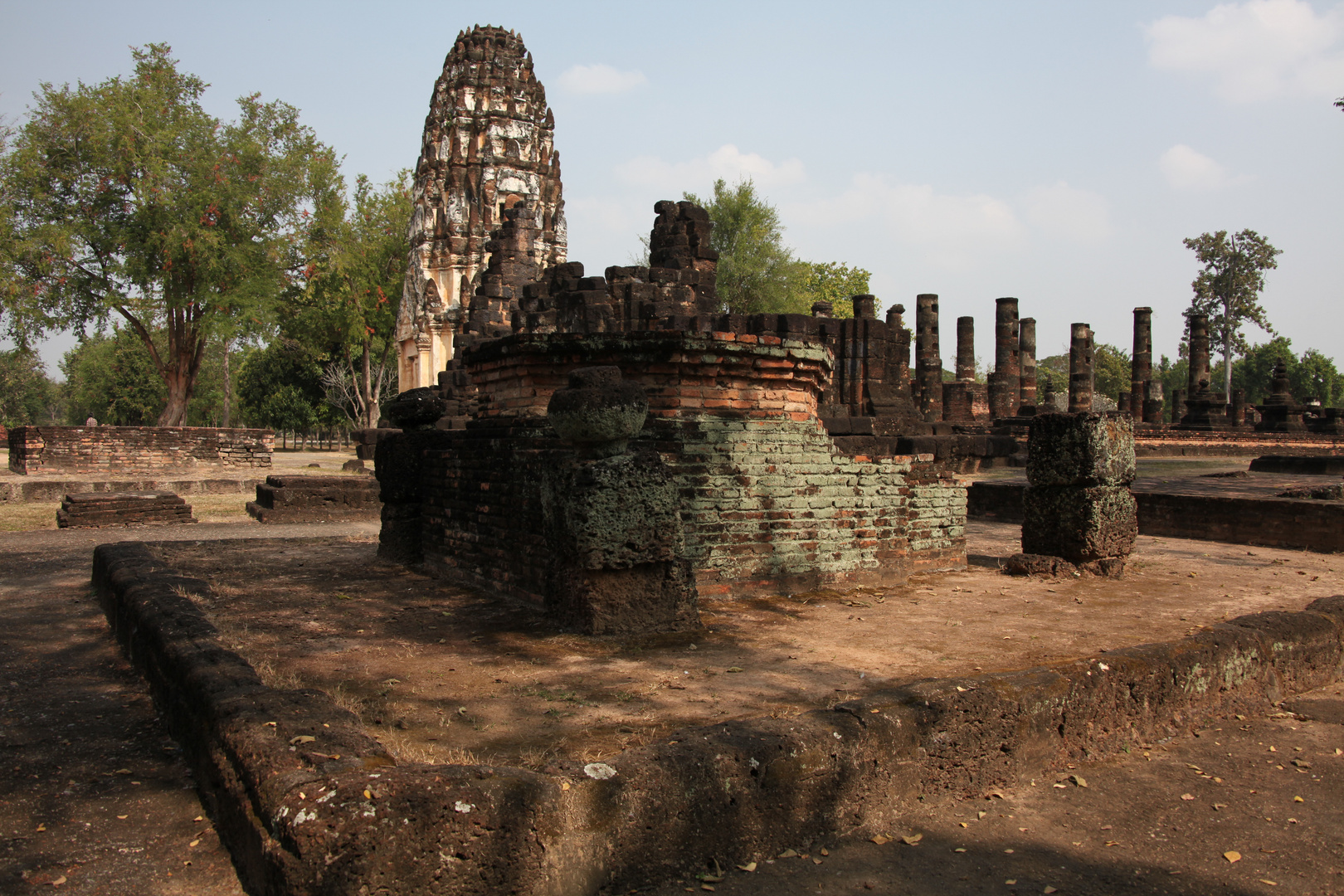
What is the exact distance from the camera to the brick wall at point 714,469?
222 inches

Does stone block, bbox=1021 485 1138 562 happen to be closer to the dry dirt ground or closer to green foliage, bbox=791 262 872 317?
the dry dirt ground

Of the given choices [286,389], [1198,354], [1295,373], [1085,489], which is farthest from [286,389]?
[1295,373]

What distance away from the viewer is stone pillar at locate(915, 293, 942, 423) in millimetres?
31656

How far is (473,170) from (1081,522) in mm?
26307

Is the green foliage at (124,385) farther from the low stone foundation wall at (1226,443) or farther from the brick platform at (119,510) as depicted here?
the low stone foundation wall at (1226,443)

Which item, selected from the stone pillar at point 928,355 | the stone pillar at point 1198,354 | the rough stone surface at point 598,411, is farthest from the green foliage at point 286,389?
the rough stone surface at point 598,411

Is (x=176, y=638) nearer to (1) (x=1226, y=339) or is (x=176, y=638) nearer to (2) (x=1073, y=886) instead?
(2) (x=1073, y=886)

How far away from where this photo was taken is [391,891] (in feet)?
7.23

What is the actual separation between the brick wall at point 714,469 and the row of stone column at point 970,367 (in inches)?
940

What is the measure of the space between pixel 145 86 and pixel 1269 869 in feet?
97.2

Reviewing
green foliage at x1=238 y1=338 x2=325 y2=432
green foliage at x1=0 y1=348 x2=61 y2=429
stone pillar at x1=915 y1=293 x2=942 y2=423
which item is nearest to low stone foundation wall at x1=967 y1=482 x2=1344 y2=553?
stone pillar at x1=915 y1=293 x2=942 y2=423

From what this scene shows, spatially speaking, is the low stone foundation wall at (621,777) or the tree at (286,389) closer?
the low stone foundation wall at (621,777)

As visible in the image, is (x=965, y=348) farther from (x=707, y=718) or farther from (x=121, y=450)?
(x=707, y=718)

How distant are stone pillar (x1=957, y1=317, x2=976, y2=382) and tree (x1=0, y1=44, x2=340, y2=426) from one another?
951 inches
